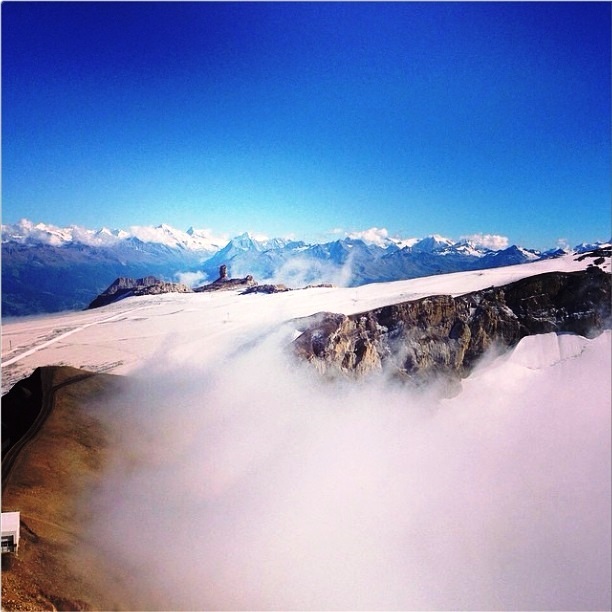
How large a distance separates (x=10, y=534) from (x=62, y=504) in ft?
9.22

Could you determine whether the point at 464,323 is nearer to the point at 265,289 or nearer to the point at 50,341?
the point at 265,289

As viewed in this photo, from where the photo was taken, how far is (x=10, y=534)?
988cm

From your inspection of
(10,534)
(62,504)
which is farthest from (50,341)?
(10,534)

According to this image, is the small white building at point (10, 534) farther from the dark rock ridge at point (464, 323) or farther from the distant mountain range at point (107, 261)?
the distant mountain range at point (107, 261)

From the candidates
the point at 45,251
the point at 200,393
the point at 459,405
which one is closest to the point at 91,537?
the point at 200,393

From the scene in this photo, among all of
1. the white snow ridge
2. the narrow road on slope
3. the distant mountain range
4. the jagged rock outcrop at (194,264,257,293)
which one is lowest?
the white snow ridge

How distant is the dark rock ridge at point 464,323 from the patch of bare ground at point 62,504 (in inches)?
501

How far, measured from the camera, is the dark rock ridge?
23.9 m

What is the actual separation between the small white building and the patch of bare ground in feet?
0.88

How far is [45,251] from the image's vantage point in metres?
167

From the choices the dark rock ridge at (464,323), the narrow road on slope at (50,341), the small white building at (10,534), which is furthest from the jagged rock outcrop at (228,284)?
the small white building at (10,534)

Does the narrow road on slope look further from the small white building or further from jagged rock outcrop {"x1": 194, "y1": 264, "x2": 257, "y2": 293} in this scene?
jagged rock outcrop {"x1": 194, "y1": 264, "x2": 257, "y2": 293}

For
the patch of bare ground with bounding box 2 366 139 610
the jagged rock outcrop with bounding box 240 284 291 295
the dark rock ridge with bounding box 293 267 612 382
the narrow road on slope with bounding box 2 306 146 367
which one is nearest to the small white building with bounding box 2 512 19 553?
the patch of bare ground with bounding box 2 366 139 610

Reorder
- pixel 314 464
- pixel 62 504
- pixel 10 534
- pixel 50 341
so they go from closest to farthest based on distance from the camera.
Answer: pixel 10 534 < pixel 62 504 < pixel 50 341 < pixel 314 464
